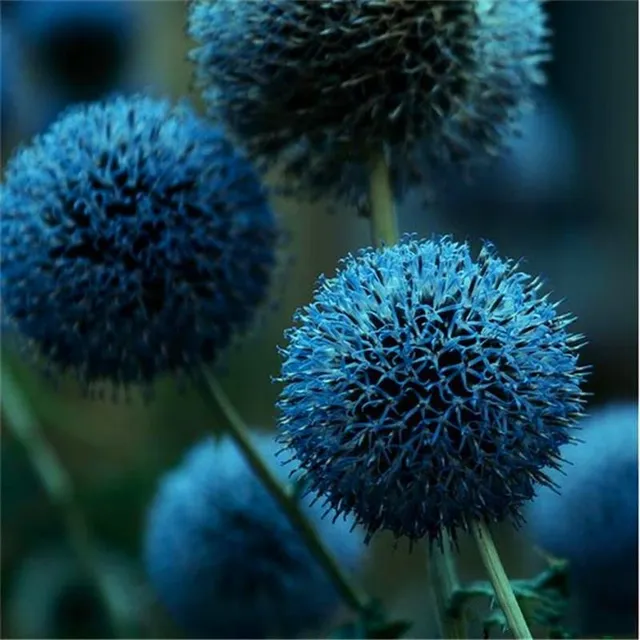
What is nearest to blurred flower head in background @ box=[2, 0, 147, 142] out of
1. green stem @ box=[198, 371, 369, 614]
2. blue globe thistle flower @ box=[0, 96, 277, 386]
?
blue globe thistle flower @ box=[0, 96, 277, 386]

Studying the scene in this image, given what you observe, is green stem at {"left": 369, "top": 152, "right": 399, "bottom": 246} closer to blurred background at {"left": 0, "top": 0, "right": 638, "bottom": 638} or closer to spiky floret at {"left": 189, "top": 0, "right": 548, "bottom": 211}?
spiky floret at {"left": 189, "top": 0, "right": 548, "bottom": 211}

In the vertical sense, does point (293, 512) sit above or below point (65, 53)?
below

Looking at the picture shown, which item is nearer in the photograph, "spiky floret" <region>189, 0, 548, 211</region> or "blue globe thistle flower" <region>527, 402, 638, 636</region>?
"spiky floret" <region>189, 0, 548, 211</region>

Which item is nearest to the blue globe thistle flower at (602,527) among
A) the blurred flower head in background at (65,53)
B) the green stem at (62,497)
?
the green stem at (62,497)

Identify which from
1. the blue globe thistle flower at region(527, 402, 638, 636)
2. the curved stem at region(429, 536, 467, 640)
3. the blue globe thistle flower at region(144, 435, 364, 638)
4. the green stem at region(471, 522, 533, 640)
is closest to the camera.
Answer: the green stem at region(471, 522, 533, 640)

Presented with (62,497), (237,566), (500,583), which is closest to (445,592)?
(500,583)

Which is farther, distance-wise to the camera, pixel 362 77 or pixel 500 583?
pixel 362 77

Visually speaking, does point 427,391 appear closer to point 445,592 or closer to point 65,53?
point 445,592
